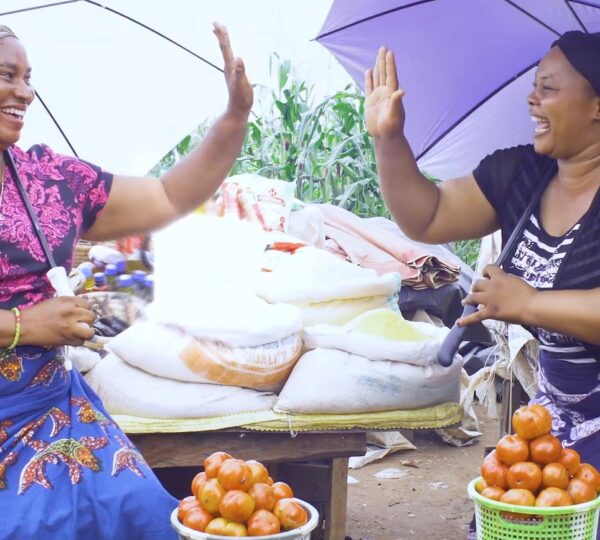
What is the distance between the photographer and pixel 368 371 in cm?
339

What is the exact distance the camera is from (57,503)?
243cm

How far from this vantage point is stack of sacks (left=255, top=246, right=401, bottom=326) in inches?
145

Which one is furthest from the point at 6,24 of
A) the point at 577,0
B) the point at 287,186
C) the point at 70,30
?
the point at 287,186

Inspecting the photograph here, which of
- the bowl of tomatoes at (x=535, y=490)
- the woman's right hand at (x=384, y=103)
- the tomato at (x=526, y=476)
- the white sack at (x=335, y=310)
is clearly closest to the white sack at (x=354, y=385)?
the white sack at (x=335, y=310)

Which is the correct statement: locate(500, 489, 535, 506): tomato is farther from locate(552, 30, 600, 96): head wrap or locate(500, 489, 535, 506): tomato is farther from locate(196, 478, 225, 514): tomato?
locate(552, 30, 600, 96): head wrap

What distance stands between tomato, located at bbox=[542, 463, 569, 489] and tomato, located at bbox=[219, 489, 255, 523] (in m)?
0.71

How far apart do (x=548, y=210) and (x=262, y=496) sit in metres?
1.31

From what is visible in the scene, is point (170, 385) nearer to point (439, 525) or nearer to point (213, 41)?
point (213, 41)

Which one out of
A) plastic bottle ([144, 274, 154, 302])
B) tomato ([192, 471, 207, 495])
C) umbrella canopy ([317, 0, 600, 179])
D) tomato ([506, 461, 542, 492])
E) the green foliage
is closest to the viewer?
tomato ([192, 471, 207, 495])

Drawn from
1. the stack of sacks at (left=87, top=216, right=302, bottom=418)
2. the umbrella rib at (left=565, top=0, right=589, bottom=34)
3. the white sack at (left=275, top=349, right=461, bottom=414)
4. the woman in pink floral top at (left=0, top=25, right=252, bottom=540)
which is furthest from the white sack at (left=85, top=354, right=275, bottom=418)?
the umbrella rib at (left=565, top=0, right=589, bottom=34)

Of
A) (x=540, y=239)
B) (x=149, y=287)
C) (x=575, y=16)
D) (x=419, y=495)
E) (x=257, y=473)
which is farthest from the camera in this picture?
(x=419, y=495)

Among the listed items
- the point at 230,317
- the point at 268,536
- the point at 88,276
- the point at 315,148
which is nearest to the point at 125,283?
the point at 88,276

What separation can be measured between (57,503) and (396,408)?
1.41m

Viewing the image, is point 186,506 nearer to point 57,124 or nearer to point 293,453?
point 293,453
